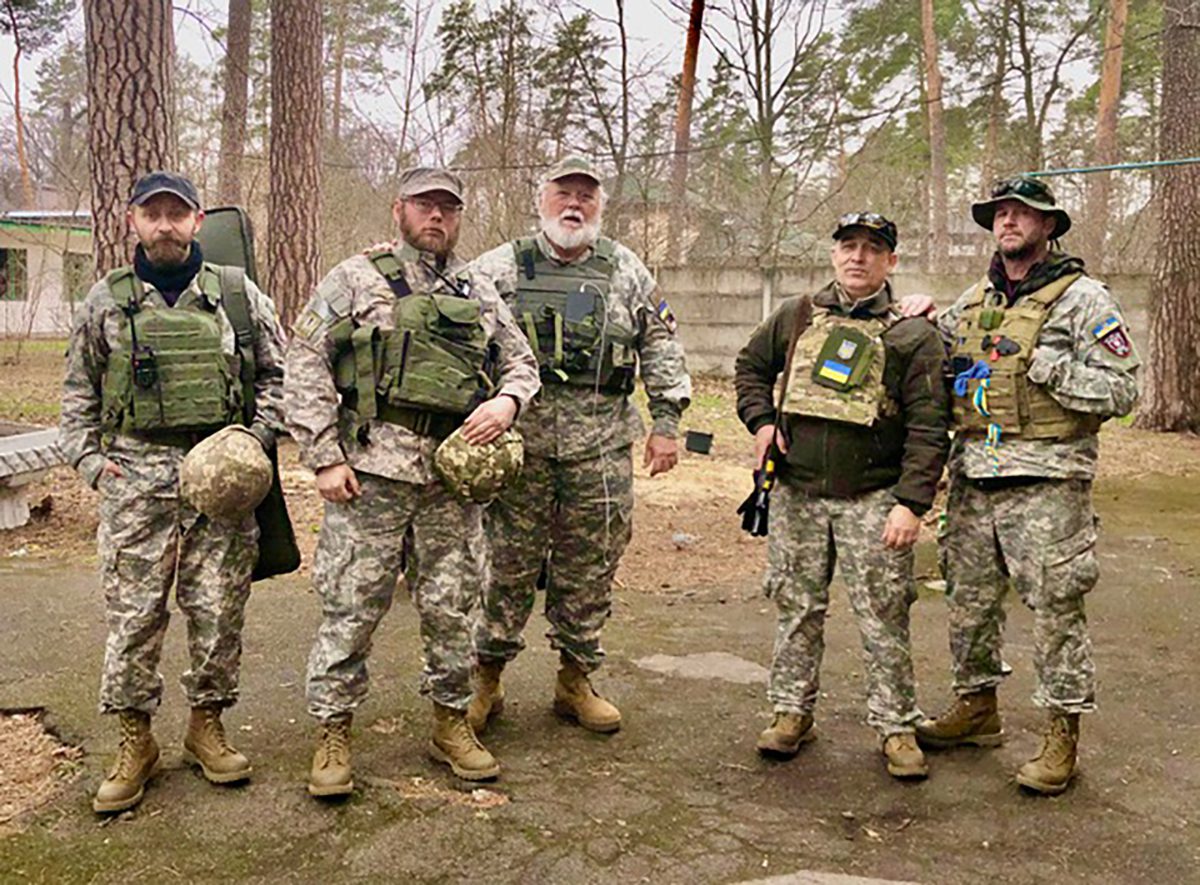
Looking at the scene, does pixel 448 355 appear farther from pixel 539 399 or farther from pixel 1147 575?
pixel 1147 575

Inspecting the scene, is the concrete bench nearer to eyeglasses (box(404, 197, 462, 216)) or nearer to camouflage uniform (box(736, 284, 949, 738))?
eyeglasses (box(404, 197, 462, 216))

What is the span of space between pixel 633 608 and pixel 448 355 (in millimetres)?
2590

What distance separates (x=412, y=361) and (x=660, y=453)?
1.07 meters

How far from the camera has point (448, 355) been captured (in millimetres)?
3422

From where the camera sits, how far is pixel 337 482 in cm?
331

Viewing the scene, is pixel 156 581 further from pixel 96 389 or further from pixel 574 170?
pixel 574 170

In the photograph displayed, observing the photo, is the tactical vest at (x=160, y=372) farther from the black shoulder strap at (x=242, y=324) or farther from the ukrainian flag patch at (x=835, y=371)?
the ukrainian flag patch at (x=835, y=371)

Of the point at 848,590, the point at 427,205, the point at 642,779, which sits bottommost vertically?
the point at 642,779

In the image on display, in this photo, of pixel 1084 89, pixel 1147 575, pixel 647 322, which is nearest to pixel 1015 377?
pixel 647 322

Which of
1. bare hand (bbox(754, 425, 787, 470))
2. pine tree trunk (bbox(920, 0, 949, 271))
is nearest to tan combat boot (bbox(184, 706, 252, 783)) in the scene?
bare hand (bbox(754, 425, 787, 470))

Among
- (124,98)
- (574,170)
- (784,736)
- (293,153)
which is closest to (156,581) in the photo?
(574,170)

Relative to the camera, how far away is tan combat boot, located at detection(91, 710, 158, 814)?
3164 mm

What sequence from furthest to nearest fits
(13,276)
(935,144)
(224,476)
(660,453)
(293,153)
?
(13,276) < (935,144) < (293,153) < (660,453) < (224,476)

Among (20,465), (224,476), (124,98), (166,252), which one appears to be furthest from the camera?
(124,98)
